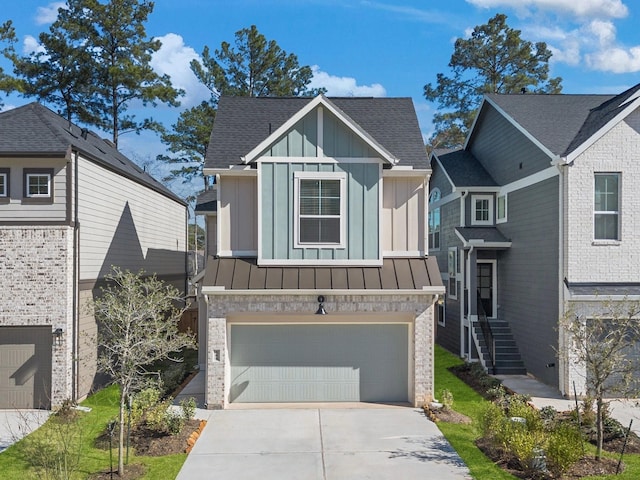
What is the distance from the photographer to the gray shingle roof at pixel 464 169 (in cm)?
1827

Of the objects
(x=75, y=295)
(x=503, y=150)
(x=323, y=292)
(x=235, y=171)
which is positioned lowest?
(x=75, y=295)

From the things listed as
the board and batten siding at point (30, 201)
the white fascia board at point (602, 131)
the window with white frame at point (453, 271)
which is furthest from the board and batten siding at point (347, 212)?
the window with white frame at point (453, 271)

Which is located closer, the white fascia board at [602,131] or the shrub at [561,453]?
the shrub at [561,453]

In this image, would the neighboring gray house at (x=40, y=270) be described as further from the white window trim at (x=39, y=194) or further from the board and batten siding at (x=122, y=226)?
the board and batten siding at (x=122, y=226)

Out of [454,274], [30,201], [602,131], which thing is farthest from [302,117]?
[454,274]

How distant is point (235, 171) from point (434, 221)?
1165 cm

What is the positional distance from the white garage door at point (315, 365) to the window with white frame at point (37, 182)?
578 cm

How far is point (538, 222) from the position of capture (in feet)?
49.3

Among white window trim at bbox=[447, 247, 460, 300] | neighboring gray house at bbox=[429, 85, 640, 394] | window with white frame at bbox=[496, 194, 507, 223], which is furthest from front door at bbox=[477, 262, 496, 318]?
window with white frame at bbox=[496, 194, 507, 223]

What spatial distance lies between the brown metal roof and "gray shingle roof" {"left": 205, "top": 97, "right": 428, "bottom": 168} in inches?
110

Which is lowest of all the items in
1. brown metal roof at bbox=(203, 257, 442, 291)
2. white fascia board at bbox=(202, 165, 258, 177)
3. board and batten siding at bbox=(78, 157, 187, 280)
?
brown metal roof at bbox=(203, 257, 442, 291)

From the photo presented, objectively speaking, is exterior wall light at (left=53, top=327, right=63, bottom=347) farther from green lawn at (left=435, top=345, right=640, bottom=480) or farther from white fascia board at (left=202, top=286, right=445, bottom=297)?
green lawn at (left=435, top=345, right=640, bottom=480)

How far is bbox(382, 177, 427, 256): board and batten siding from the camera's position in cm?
1345

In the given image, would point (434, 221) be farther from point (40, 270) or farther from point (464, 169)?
point (40, 270)
